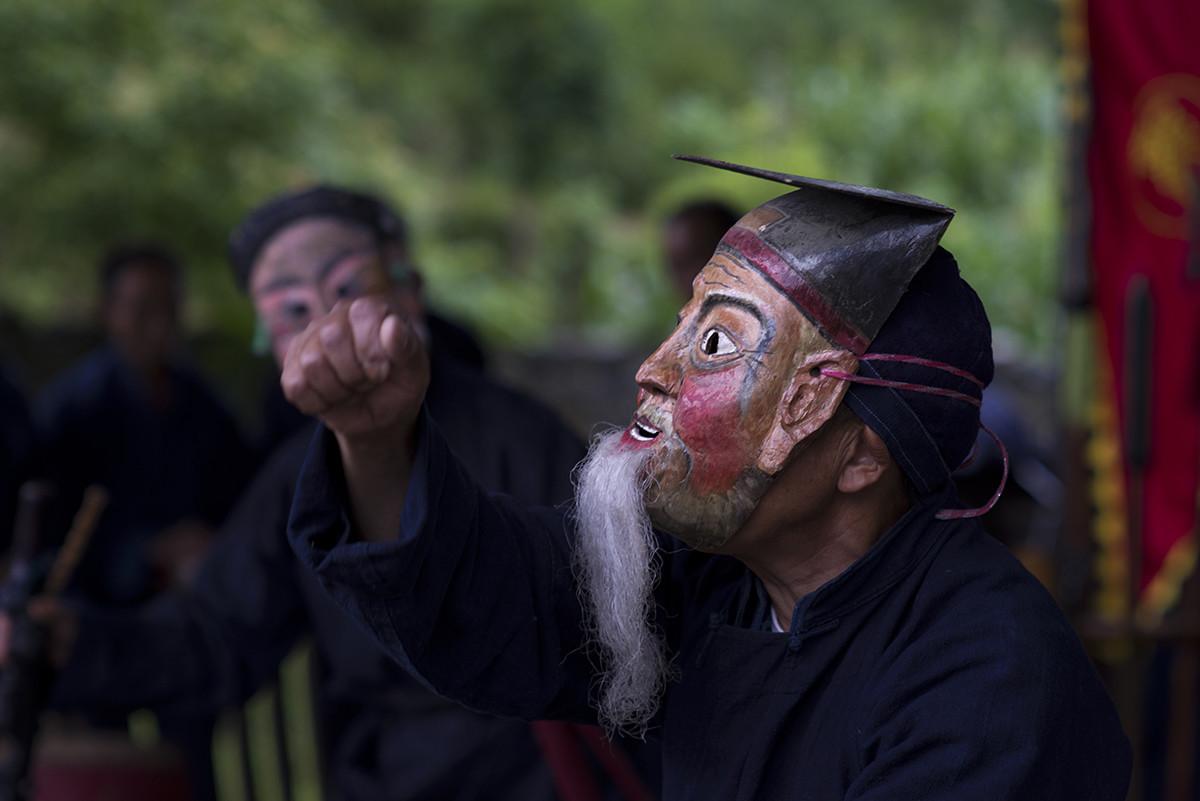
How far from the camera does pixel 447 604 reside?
5.49 feet

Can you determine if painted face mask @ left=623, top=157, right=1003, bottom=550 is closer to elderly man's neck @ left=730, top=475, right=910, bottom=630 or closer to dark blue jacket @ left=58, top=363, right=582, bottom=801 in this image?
elderly man's neck @ left=730, top=475, right=910, bottom=630

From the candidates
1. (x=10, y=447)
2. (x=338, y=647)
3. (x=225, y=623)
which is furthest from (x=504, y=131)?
(x=338, y=647)

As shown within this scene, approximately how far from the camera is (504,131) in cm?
1340

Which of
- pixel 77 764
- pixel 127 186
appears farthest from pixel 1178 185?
pixel 127 186

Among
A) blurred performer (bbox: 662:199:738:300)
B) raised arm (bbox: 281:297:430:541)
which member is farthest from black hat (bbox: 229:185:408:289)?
blurred performer (bbox: 662:199:738:300)

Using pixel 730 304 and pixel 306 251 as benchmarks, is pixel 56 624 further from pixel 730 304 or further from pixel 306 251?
pixel 730 304

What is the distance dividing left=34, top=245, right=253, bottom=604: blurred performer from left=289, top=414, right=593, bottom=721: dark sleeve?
3.60m

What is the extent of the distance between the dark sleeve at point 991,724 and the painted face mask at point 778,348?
264 mm

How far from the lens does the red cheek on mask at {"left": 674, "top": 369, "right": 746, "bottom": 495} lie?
5.38ft

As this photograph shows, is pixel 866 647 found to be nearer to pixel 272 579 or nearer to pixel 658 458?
pixel 658 458

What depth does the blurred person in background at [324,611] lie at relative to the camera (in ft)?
8.95

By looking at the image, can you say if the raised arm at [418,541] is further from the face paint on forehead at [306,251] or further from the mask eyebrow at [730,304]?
the face paint on forehead at [306,251]

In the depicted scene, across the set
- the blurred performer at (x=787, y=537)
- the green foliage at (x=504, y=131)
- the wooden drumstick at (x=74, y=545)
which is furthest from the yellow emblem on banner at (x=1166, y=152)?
the green foliage at (x=504, y=131)

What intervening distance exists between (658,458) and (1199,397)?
2.86 meters
